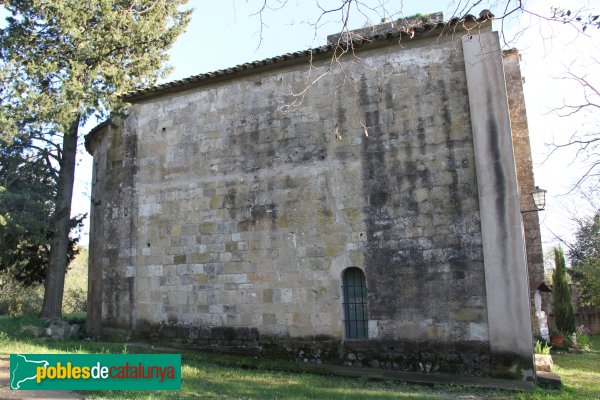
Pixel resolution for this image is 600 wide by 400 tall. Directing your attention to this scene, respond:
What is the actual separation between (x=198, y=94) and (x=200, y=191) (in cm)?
234

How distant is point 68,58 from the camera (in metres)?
12.3

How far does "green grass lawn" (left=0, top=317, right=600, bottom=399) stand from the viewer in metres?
6.62

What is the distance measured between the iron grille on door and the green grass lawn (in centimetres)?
120

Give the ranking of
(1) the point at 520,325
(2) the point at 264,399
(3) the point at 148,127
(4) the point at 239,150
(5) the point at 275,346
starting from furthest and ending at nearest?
(3) the point at 148,127 → (4) the point at 239,150 → (5) the point at 275,346 → (1) the point at 520,325 → (2) the point at 264,399

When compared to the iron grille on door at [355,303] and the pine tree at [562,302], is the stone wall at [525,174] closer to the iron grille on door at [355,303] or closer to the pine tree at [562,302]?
the pine tree at [562,302]

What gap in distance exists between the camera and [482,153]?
Result: 867 centimetres

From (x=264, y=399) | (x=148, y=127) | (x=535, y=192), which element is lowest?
(x=264, y=399)

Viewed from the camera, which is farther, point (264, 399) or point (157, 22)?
point (157, 22)

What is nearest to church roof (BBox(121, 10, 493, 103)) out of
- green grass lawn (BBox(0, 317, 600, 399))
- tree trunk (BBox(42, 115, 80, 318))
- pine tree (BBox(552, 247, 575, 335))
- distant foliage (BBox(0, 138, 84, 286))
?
tree trunk (BBox(42, 115, 80, 318))

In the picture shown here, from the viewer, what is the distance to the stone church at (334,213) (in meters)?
8.50

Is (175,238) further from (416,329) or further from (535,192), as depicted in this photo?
(535,192)

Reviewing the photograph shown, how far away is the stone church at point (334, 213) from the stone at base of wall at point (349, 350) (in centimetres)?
3

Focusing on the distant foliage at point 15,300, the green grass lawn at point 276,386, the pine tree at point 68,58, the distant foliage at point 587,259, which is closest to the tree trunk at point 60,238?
the pine tree at point 68,58

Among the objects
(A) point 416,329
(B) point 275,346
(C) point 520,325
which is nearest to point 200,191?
(B) point 275,346
